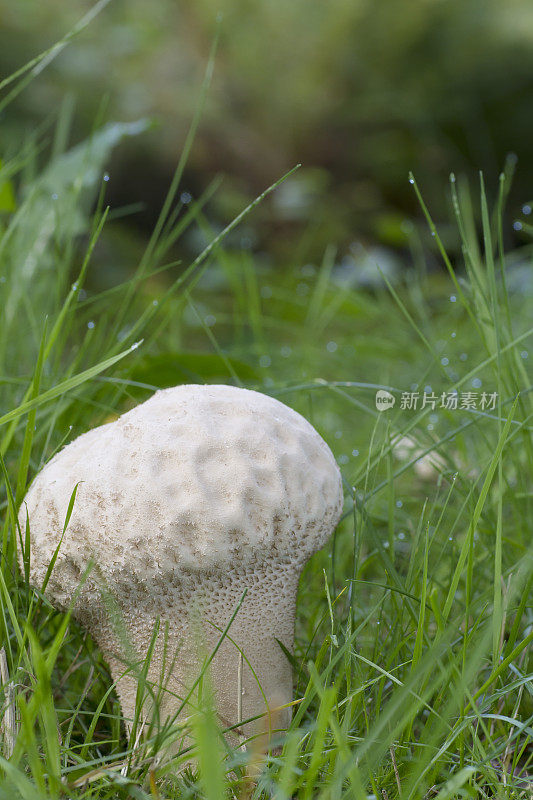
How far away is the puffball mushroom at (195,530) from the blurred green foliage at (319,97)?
3.19 m

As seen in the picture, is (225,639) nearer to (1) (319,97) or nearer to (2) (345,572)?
(2) (345,572)

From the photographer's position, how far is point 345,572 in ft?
3.54

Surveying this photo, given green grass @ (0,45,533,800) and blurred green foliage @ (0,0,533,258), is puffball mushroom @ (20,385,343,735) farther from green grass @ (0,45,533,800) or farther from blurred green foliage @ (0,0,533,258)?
blurred green foliage @ (0,0,533,258)

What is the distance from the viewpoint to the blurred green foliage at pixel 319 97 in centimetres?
382

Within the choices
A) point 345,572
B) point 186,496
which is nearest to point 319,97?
point 345,572

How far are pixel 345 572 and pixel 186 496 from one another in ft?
1.62

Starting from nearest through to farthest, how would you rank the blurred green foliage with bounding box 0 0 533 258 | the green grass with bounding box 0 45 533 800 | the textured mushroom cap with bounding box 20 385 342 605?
1. the green grass with bounding box 0 45 533 800
2. the textured mushroom cap with bounding box 20 385 342 605
3. the blurred green foliage with bounding box 0 0 533 258

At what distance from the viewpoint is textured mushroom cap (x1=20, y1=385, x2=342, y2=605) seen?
2.15 feet

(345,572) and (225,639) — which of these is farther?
(345,572)

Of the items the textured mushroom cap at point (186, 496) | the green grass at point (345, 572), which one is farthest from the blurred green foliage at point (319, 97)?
the textured mushroom cap at point (186, 496)

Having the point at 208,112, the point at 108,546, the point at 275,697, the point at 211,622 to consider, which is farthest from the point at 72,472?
the point at 208,112

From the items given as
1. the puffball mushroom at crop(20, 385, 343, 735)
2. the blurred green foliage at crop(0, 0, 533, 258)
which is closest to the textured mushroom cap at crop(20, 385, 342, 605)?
the puffball mushroom at crop(20, 385, 343, 735)

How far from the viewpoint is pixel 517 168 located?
13.5 feet

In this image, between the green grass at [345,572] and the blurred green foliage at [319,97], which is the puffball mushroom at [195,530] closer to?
the green grass at [345,572]
